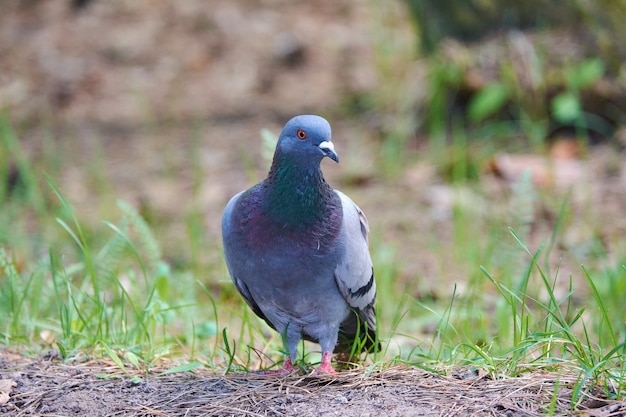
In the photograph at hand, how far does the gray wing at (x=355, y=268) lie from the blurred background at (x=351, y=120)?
1.29 m

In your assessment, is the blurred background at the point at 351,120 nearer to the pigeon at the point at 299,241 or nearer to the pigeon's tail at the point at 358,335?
the pigeon's tail at the point at 358,335

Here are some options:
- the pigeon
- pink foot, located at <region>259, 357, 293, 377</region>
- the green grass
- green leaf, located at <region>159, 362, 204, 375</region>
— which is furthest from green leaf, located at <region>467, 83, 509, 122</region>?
green leaf, located at <region>159, 362, 204, 375</region>

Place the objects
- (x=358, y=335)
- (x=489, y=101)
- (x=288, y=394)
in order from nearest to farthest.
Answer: (x=288, y=394) → (x=358, y=335) → (x=489, y=101)

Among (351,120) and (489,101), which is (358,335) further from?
(351,120)

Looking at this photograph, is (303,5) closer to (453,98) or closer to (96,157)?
(453,98)

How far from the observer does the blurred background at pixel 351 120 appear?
5.44 metres

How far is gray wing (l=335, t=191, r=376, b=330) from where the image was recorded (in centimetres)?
311

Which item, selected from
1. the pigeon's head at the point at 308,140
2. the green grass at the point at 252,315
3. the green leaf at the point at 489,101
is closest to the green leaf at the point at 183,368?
the green grass at the point at 252,315

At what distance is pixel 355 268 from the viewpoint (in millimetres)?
3121

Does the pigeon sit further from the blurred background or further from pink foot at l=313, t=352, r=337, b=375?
the blurred background

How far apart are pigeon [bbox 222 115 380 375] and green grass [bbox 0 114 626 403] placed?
23cm

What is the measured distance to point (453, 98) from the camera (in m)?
7.09

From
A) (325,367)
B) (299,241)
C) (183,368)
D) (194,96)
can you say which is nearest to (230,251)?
(299,241)

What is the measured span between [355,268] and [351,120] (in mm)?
4510
